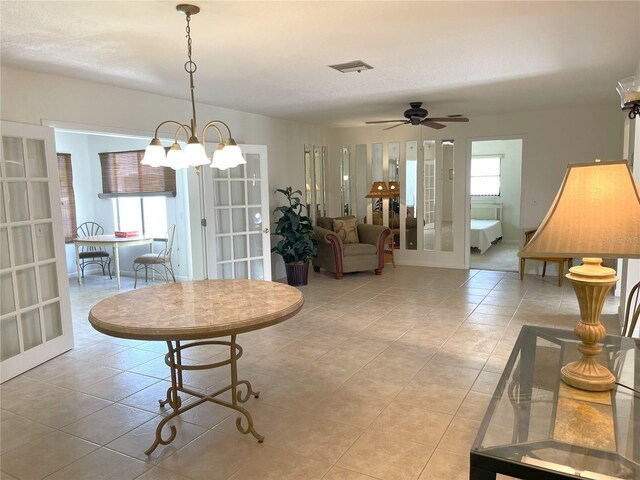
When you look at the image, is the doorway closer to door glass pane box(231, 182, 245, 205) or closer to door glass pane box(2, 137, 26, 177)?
door glass pane box(231, 182, 245, 205)

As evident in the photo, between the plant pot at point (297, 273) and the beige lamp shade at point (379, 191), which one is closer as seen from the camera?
the plant pot at point (297, 273)

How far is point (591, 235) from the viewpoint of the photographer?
133 cm

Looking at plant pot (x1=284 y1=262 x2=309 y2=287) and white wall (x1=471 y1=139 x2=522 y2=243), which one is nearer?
plant pot (x1=284 y1=262 x2=309 y2=287)

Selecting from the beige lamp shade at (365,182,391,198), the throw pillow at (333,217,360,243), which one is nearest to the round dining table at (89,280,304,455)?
the throw pillow at (333,217,360,243)

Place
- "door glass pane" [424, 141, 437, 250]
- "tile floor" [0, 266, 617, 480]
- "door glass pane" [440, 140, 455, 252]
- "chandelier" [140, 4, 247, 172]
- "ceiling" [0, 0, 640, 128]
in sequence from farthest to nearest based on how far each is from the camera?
"door glass pane" [424, 141, 437, 250] < "door glass pane" [440, 140, 455, 252] < "ceiling" [0, 0, 640, 128] < "chandelier" [140, 4, 247, 172] < "tile floor" [0, 266, 617, 480]

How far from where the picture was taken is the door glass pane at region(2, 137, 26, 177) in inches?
133

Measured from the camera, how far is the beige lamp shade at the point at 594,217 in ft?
4.27

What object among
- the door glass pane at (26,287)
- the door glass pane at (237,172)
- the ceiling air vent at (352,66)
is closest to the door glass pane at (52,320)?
the door glass pane at (26,287)

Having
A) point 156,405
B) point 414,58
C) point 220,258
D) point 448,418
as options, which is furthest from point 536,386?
point 220,258

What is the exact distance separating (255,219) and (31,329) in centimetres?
280

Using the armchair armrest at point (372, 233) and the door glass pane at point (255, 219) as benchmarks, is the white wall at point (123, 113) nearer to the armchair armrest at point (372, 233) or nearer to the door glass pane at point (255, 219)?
the door glass pane at point (255, 219)

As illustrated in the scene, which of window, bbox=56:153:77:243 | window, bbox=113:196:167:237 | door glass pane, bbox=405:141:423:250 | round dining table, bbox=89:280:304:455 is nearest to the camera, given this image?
round dining table, bbox=89:280:304:455

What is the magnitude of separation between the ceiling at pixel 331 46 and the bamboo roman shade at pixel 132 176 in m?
2.14

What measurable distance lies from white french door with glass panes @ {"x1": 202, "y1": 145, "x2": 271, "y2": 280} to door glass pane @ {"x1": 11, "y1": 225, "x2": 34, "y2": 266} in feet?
6.42
